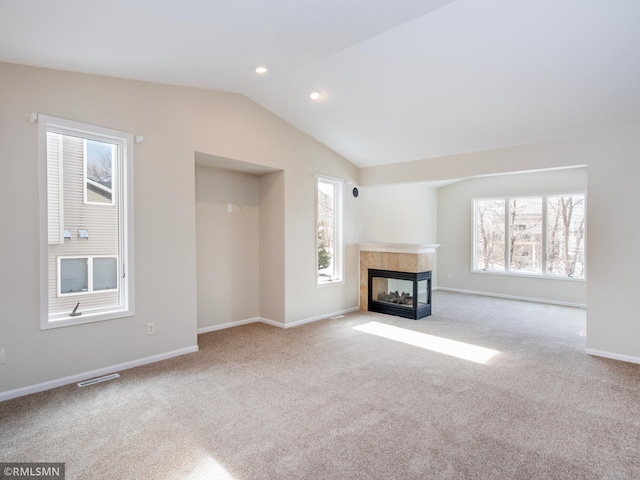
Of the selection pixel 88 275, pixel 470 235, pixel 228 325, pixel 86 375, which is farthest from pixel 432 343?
pixel 470 235

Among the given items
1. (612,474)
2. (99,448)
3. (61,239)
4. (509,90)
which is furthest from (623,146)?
(61,239)

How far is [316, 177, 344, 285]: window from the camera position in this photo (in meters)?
5.52

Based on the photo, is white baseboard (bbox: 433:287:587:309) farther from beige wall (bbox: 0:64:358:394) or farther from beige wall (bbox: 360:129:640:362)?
beige wall (bbox: 0:64:358:394)

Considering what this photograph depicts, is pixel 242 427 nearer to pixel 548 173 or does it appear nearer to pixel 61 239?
pixel 61 239

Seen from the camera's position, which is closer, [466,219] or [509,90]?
[509,90]

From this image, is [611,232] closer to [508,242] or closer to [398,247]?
[398,247]

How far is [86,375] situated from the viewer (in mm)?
3174

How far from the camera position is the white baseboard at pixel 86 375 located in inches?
111

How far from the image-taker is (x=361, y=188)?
20.2 ft

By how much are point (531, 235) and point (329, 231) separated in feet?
14.5

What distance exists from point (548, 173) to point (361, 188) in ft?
12.4

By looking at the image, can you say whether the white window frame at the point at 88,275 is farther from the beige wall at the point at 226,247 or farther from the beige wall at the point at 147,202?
the beige wall at the point at 226,247

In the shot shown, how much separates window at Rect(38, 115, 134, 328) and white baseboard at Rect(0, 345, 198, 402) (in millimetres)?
476

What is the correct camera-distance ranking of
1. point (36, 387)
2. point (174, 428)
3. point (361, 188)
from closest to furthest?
point (174, 428), point (36, 387), point (361, 188)
